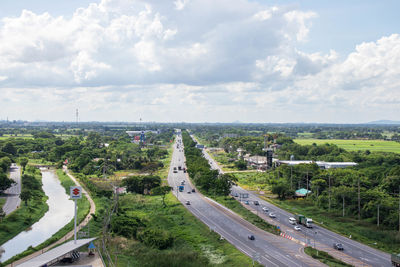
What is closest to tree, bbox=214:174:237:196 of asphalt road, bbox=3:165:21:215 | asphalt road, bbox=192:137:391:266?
asphalt road, bbox=192:137:391:266

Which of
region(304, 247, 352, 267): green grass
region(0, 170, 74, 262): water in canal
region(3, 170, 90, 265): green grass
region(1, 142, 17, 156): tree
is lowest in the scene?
region(0, 170, 74, 262): water in canal

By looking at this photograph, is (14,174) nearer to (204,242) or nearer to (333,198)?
(204,242)

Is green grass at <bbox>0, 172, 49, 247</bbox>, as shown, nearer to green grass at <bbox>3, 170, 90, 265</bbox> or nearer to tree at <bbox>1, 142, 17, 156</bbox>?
green grass at <bbox>3, 170, 90, 265</bbox>

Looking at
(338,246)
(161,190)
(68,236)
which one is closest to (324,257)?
(338,246)

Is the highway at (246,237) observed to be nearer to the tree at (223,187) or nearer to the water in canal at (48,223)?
the tree at (223,187)

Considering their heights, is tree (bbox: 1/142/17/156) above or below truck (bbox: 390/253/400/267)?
above

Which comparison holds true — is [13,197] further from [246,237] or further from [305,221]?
[305,221]

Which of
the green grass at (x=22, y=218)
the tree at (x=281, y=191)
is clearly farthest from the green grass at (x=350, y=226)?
the green grass at (x=22, y=218)

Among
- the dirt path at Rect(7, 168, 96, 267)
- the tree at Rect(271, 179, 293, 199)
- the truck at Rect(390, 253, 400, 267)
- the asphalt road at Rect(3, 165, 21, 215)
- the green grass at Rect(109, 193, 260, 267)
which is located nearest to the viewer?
the truck at Rect(390, 253, 400, 267)
